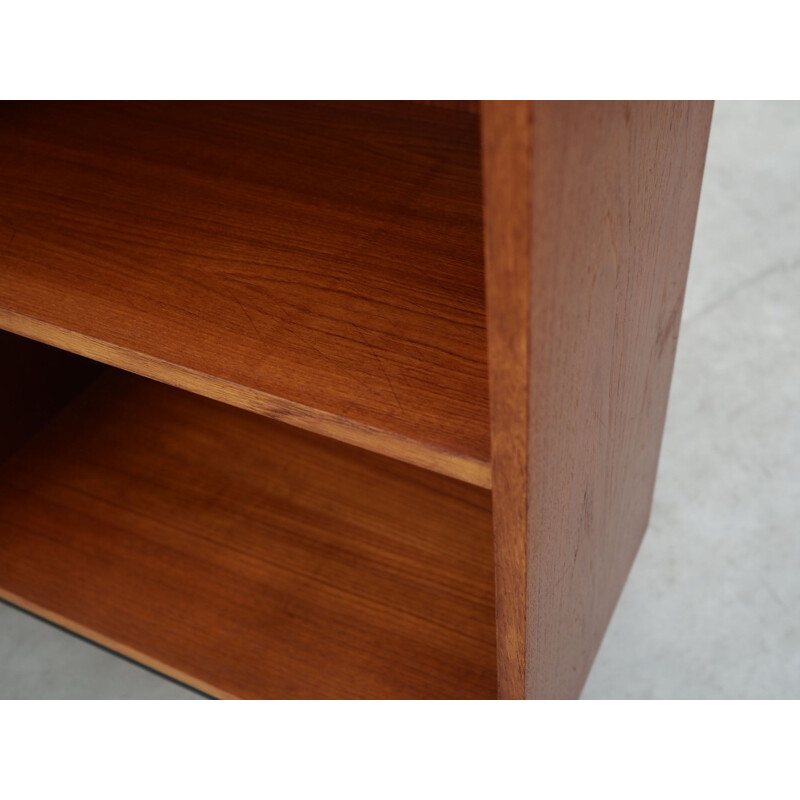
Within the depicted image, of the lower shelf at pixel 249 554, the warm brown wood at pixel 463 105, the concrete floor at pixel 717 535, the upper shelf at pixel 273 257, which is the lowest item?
the concrete floor at pixel 717 535

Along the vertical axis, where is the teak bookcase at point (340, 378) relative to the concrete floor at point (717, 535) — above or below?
above

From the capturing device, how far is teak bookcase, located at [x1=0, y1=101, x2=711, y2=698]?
1.97ft

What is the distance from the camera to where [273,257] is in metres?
0.76

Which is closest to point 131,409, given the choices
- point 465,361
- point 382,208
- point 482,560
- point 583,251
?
point 482,560

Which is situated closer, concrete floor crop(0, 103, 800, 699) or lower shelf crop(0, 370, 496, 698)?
lower shelf crop(0, 370, 496, 698)

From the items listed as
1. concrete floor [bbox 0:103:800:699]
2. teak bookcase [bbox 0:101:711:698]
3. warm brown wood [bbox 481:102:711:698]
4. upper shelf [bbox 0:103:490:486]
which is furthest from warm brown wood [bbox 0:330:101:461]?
warm brown wood [bbox 481:102:711:698]

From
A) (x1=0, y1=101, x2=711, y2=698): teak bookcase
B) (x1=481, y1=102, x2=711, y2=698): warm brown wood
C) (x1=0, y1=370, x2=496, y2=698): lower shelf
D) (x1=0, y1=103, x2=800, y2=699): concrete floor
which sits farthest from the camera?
(x1=0, y1=103, x2=800, y2=699): concrete floor

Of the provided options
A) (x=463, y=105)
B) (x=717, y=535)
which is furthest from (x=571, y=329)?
(x=717, y=535)

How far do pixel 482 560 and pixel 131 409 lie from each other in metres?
0.55

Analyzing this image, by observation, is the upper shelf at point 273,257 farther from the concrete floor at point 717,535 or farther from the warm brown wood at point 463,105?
the concrete floor at point 717,535

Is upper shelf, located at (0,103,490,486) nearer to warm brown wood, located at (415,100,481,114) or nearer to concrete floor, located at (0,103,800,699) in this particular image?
warm brown wood, located at (415,100,481,114)

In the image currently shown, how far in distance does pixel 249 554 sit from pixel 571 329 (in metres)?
0.66

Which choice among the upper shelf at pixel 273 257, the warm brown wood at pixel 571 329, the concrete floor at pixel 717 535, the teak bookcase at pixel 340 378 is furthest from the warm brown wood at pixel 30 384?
the warm brown wood at pixel 571 329

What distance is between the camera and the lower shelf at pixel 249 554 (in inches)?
40.9
